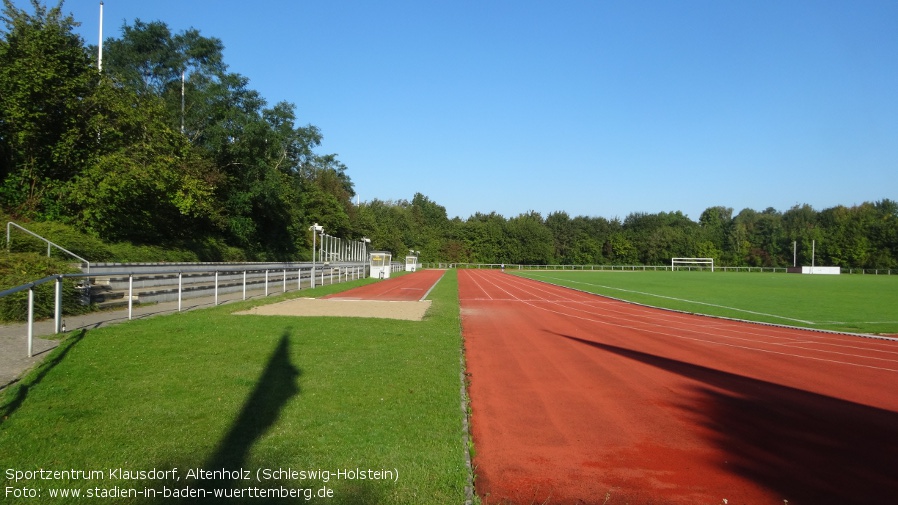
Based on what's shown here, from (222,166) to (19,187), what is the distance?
18.1 meters

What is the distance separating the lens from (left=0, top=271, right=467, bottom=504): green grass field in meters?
4.09

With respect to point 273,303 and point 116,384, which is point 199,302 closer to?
point 273,303

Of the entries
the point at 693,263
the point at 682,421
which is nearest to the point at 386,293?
the point at 682,421

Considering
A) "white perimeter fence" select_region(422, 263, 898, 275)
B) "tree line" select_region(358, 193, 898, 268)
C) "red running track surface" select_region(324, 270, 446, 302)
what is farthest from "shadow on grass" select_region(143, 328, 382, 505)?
"white perimeter fence" select_region(422, 263, 898, 275)

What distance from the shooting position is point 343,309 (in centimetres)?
1731

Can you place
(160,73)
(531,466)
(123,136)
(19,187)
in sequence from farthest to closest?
(160,73), (123,136), (19,187), (531,466)

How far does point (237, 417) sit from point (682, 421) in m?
5.02

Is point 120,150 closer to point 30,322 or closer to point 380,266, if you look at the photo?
Result: point 30,322

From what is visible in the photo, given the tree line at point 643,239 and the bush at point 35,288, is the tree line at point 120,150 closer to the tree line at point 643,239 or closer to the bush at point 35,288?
the bush at point 35,288

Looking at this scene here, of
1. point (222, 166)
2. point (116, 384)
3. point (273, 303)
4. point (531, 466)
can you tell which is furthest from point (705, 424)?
point (222, 166)

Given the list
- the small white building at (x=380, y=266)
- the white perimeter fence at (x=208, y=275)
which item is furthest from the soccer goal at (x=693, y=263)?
the white perimeter fence at (x=208, y=275)

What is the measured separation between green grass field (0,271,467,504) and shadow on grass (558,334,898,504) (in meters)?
2.88

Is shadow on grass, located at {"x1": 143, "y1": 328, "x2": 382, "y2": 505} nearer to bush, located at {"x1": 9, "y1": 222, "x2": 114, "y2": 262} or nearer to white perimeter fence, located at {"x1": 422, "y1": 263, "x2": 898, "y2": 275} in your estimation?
bush, located at {"x1": 9, "y1": 222, "x2": 114, "y2": 262}

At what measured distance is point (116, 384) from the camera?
20.8ft
